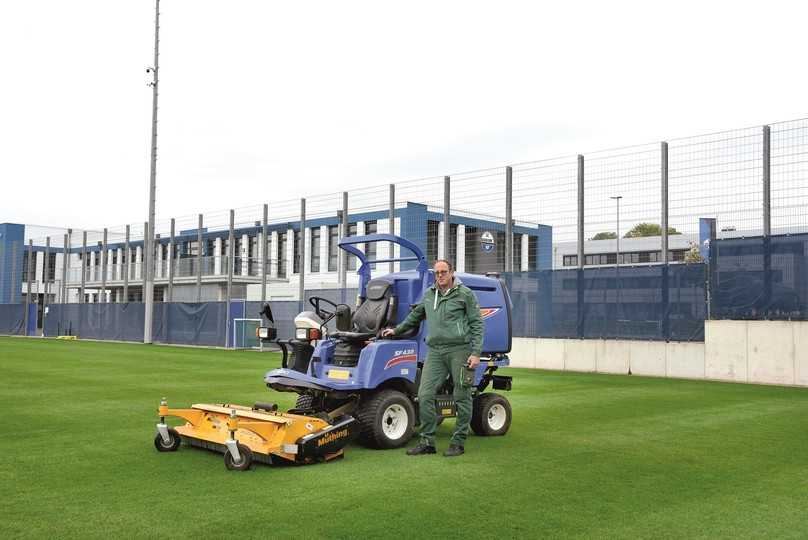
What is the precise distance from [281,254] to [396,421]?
22.7 m

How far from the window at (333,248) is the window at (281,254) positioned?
1.73m

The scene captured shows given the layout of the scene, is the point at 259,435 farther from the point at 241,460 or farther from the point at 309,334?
the point at 309,334

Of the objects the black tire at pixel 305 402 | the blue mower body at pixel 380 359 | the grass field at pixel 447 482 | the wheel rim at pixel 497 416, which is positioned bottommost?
the grass field at pixel 447 482

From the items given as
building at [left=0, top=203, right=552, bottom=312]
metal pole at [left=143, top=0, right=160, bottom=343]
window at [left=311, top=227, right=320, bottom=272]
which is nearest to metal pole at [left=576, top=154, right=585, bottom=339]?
building at [left=0, top=203, right=552, bottom=312]

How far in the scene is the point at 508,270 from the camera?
21281 millimetres

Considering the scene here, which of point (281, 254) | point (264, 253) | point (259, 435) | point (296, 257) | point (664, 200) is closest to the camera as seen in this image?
point (259, 435)

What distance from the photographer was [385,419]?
7918 mm

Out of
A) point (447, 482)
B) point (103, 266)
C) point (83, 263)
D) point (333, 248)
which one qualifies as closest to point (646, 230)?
point (333, 248)

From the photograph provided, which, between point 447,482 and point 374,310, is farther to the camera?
point 374,310

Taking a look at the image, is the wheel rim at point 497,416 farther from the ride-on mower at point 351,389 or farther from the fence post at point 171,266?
the fence post at point 171,266

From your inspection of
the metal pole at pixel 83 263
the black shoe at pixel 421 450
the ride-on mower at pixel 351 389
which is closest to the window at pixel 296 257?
the metal pole at pixel 83 263

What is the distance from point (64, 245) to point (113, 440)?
38886 millimetres

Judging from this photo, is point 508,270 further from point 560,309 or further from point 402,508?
point 402,508

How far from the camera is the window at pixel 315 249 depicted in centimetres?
2778
